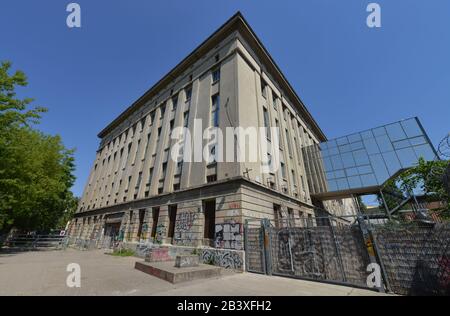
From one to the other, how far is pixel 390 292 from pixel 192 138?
611 inches

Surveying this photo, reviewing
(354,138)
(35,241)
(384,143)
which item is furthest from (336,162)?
(35,241)

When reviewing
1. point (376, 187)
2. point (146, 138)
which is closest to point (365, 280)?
point (376, 187)

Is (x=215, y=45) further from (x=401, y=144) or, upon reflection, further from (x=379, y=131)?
(x=401, y=144)

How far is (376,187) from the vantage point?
21.2m

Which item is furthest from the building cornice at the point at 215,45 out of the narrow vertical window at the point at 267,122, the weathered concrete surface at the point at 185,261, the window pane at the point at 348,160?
the weathered concrete surface at the point at 185,261

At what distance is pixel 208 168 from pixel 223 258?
21.5 feet

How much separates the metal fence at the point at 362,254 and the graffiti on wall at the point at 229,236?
1.14 m

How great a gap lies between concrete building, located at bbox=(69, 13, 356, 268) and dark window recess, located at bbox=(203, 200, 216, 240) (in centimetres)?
7

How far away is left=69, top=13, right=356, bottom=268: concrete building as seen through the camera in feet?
42.8

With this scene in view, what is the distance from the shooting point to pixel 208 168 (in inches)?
594

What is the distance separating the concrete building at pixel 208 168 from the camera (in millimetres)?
13047
